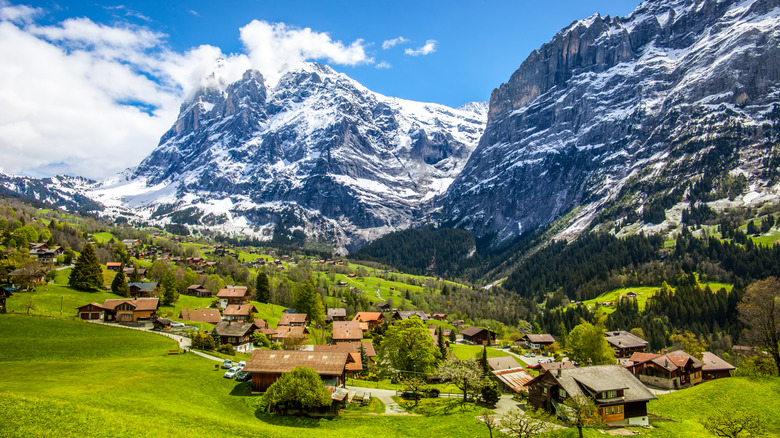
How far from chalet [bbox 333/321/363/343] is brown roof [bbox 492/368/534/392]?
32752 mm

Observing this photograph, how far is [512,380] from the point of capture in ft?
218

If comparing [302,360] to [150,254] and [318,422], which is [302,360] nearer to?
[318,422]

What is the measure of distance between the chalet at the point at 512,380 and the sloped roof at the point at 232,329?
1723 inches

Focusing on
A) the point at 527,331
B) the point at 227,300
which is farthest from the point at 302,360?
the point at 527,331

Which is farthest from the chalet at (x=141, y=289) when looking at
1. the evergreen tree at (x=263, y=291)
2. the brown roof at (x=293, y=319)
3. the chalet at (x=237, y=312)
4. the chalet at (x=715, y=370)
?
the chalet at (x=715, y=370)

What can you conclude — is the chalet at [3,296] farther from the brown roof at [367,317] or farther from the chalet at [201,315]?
the brown roof at [367,317]

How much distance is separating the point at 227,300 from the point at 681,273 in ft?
553

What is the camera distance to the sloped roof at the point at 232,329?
7462 cm

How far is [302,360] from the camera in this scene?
5325cm

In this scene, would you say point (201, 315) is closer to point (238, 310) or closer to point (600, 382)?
point (238, 310)

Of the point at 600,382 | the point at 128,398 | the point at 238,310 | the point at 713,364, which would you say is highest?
the point at 238,310

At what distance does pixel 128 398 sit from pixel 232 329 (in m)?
40.6

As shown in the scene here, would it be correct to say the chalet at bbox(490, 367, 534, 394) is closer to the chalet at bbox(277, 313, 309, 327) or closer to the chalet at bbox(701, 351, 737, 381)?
the chalet at bbox(701, 351, 737, 381)

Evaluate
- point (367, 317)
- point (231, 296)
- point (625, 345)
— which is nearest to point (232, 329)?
point (231, 296)
